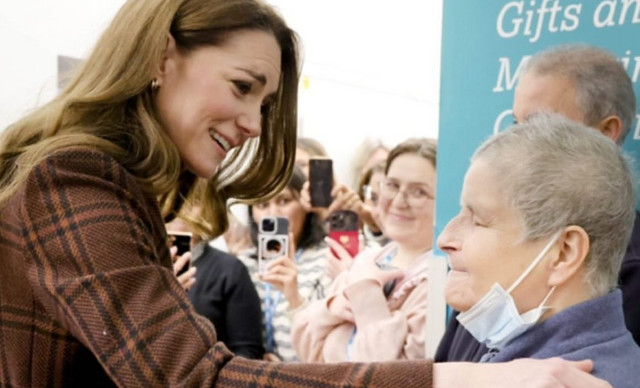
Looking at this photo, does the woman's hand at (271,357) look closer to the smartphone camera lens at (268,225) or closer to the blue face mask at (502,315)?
the smartphone camera lens at (268,225)

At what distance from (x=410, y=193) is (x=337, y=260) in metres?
0.34

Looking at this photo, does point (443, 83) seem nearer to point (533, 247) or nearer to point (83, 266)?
point (533, 247)

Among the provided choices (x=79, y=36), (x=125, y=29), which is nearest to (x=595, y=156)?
(x=125, y=29)

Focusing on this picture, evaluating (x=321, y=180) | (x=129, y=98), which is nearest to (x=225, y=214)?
(x=129, y=98)

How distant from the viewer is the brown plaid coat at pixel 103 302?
1.09m

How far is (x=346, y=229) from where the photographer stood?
2.98 meters

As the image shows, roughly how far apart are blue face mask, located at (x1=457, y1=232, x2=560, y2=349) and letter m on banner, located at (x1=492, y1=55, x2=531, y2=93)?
848 millimetres

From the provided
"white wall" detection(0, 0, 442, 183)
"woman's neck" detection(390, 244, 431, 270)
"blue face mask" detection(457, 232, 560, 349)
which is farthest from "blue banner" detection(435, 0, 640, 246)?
"white wall" detection(0, 0, 442, 183)

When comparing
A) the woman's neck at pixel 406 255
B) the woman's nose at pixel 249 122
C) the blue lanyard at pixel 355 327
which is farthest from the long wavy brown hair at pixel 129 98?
the woman's neck at pixel 406 255

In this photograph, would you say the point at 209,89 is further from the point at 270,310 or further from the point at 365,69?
the point at 365,69

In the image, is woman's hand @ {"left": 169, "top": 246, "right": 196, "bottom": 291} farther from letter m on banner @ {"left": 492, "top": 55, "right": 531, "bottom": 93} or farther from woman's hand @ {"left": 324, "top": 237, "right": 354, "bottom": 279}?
letter m on banner @ {"left": 492, "top": 55, "right": 531, "bottom": 93}

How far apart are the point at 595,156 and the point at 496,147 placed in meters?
0.16

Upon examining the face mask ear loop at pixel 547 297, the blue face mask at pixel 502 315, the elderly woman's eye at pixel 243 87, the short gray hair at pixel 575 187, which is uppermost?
the elderly woman's eye at pixel 243 87

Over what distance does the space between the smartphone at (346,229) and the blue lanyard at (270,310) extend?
347 mm
